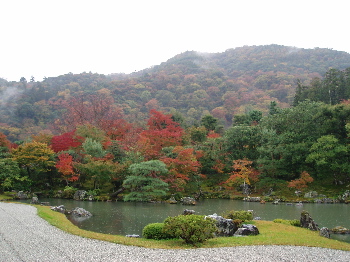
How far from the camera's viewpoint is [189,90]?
298 feet

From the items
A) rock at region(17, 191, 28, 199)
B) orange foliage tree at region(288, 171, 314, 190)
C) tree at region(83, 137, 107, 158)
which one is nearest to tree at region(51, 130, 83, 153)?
tree at region(83, 137, 107, 158)

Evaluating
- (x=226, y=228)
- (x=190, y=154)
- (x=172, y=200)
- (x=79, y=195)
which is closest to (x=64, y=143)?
(x=79, y=195)

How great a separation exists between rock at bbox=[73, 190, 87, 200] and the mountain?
26.6m

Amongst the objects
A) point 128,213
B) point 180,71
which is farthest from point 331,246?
point 180,71

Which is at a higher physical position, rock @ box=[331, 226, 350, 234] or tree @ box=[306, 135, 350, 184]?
tree @ box=[306, 135, 350, 184]

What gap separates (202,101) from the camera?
3189 inches

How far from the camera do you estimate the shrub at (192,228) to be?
10.6 m

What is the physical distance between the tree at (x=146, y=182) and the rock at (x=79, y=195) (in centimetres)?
484

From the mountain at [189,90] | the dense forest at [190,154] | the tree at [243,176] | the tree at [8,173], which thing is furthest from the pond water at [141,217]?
the mountain at [189,90]

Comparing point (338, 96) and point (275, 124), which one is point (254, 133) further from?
point (338, 96)

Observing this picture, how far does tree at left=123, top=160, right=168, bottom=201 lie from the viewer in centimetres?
2662

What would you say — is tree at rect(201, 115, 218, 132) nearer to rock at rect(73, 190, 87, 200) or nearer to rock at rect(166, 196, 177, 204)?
rock at rect(166, 196, 177, 204)

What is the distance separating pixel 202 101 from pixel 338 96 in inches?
1579

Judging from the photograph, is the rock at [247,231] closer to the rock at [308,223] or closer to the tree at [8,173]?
the rock at [308,223]
